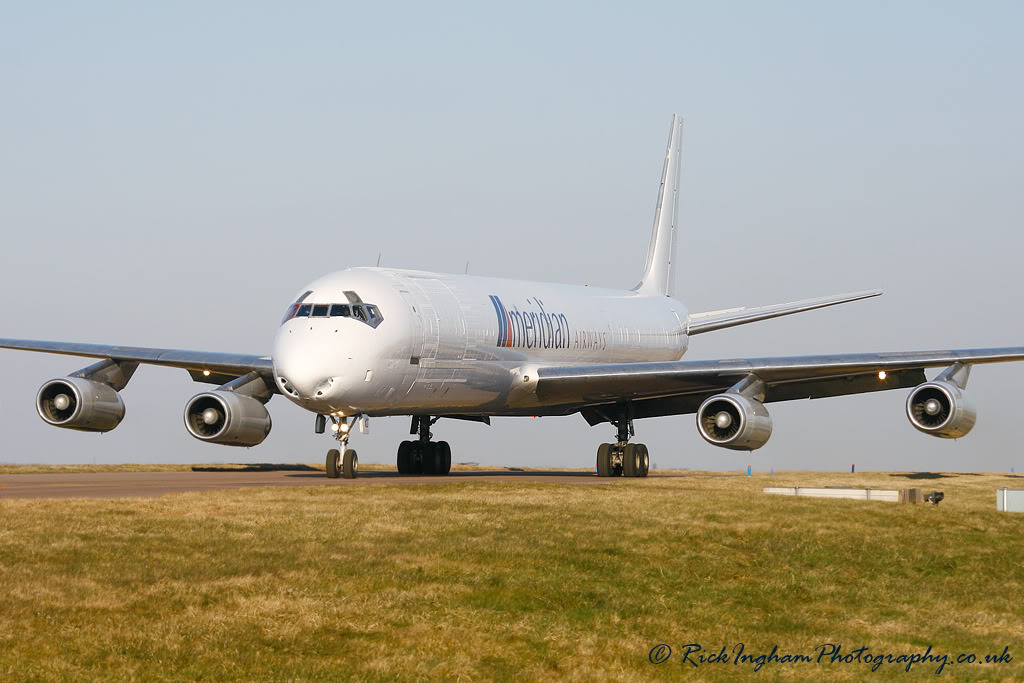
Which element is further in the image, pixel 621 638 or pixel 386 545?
pixel 386 545

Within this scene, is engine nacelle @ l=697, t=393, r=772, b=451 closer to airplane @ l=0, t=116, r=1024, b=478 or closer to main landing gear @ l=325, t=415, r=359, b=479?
airplane @ l=0, t=116, r=1024, b=478

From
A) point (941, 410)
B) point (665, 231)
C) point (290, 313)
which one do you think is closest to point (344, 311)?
point (290, 313)

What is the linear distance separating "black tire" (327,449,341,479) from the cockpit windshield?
2.72 m

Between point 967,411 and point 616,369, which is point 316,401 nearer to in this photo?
point 616,369

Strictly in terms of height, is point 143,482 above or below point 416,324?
below

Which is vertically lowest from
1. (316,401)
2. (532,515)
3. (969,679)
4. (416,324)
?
(969,679)

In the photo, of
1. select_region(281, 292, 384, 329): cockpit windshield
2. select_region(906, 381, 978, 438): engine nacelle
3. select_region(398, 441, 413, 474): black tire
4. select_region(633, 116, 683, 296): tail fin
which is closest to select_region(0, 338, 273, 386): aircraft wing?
select_region(281, 292, 384, 329): cockpit windshield

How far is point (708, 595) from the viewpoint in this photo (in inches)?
638

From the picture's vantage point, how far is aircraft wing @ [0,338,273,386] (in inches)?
1223

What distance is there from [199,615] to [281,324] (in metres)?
16.0

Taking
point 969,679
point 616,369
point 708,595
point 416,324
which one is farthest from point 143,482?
point 969,679

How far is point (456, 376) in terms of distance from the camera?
32.0m

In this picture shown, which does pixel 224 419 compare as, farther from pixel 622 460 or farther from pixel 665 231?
pixel 665 231

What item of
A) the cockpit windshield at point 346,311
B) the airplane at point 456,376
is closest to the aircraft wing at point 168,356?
the airplane at point 456,376
